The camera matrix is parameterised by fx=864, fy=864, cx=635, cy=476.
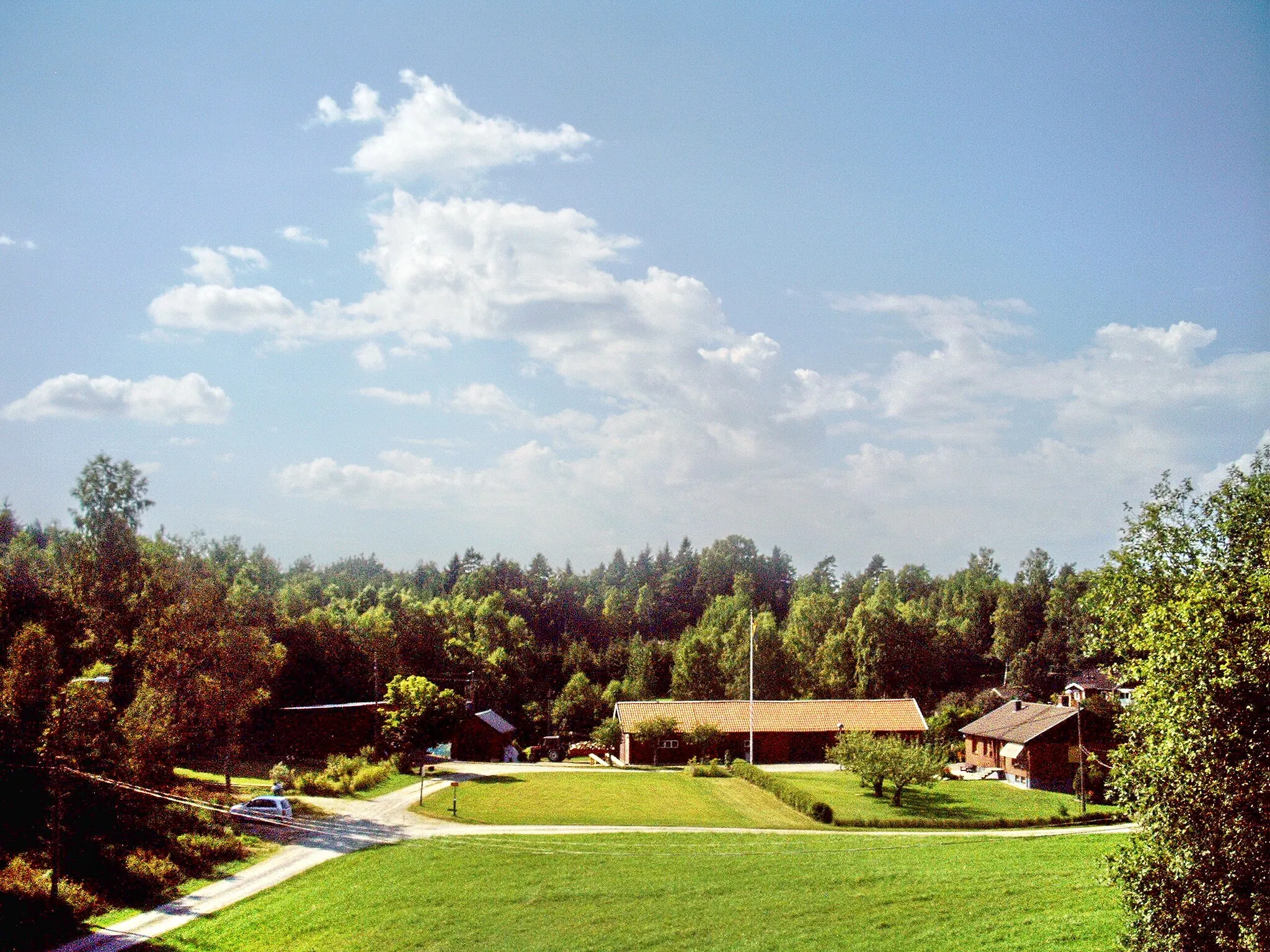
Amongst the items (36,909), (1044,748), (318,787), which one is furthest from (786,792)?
(36,909)

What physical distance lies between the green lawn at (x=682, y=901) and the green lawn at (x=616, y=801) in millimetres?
7393

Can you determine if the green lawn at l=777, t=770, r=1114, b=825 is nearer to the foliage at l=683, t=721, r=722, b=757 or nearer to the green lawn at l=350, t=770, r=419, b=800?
the foliage at l=683, t=721, r=722, b=757

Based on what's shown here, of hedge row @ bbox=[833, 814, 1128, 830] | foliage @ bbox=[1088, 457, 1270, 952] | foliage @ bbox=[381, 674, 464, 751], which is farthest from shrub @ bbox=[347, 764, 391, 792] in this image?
foliage @ bbox=[1088, 457, 1270, 952]

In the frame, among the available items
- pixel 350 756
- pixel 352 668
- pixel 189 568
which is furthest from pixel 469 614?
pixel 189 568

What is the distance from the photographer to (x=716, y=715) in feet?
219

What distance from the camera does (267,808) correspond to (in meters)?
38.8

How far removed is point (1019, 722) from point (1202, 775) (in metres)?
48.9

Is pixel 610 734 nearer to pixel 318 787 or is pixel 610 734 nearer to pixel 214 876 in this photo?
pixel 318 787

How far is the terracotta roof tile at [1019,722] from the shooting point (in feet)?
178

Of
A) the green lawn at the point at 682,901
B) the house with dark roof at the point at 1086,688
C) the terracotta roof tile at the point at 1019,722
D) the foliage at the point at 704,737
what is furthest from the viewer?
the house with dark roof at the point at 1086,688

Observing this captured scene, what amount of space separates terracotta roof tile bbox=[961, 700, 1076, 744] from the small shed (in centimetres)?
3527

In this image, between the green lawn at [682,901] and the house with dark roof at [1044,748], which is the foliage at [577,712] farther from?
the green lawn at [682,901]

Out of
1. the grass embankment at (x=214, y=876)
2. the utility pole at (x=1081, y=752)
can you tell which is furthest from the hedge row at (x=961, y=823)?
the grass embankment at (x=214, y=876)

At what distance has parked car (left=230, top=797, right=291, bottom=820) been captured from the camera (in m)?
38.4
